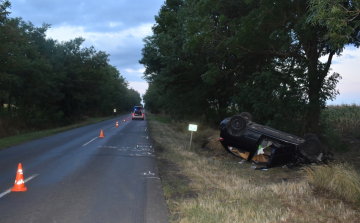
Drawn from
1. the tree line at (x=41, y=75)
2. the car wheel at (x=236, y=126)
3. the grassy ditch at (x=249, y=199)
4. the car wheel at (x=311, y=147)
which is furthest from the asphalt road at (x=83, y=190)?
the tree line at (x=41, y=75)

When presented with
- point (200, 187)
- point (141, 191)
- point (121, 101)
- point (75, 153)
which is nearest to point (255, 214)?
point (200, 187)

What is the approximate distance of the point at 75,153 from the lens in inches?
511

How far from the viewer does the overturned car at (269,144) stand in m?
9.11

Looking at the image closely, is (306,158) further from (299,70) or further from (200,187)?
(299,70)

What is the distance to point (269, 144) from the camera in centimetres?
1040

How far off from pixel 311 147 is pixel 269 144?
159 centimetres

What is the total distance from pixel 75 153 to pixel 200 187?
7.65m

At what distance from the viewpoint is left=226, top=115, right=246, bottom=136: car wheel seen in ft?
34.2

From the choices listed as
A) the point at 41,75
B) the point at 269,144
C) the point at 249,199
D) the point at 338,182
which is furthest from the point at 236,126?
the point at 41,75

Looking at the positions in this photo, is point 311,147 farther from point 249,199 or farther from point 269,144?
point 249,199

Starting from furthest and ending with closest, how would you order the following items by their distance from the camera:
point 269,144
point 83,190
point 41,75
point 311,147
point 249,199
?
point 41,75 → point 269,144 → point 311,147 → point 83,190 → point 249,199

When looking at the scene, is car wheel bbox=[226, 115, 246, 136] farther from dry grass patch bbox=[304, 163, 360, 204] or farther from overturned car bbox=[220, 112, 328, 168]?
dry grass patch bbox=[304, 163, 360, 204]

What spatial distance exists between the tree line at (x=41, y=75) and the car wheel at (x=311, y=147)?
1741cm

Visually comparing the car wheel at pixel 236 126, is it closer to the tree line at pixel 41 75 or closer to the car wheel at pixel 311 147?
the car wheel at pixel 311 147
